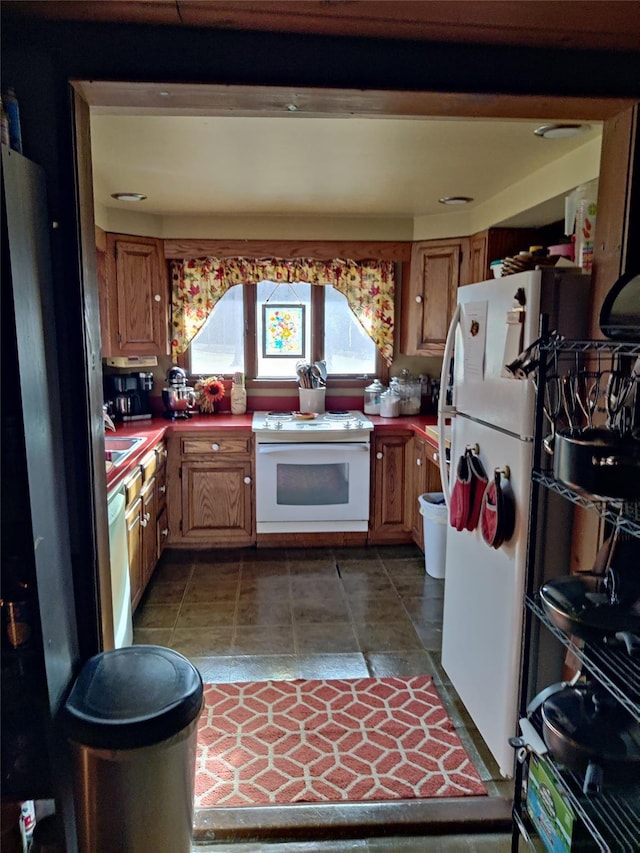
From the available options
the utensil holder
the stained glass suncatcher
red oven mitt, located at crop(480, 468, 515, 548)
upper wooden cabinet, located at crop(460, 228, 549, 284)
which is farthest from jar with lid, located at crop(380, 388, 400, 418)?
red oven mitt, located at crop(480, 468, 515, 548)

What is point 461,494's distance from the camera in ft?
7.35

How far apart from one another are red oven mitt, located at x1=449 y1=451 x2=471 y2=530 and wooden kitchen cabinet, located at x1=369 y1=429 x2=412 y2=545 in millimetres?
1763

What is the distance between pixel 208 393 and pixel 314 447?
3.13 ft

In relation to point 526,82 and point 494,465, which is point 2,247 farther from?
point 494,465

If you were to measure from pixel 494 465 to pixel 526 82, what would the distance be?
1.14 meters

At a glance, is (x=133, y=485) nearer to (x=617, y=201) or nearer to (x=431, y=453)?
(x=431, y=453)

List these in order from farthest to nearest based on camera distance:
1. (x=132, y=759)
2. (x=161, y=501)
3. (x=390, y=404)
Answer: (x=390, y=404), (x=161, y=501), (x=132, y=759)

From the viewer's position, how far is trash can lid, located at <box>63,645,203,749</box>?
1.35m

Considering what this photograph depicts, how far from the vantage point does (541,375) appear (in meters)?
1.54

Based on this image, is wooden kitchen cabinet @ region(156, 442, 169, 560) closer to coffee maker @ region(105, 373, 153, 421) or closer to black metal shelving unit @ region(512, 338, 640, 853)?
coffee maker @ region(105, 373, 153, 421)

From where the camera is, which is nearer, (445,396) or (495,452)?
(495,452)

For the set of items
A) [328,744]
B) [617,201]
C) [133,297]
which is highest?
[617,201]

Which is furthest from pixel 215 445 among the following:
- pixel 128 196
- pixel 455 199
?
pixel 455 199

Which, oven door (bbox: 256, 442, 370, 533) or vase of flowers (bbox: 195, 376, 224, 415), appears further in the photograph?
vase of flowers (bbox: 195, 376, 224, 415)
